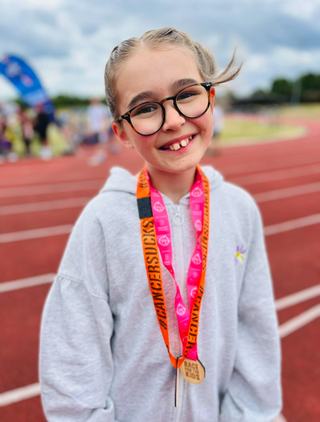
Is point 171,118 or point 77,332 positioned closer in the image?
point 171,118

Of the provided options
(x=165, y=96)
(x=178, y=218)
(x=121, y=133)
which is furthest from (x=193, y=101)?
(x=178, y=218)

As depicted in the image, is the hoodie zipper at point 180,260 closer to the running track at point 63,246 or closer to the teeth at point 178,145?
the teeth at point 178,145

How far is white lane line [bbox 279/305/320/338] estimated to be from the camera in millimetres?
2809

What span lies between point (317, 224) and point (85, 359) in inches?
187

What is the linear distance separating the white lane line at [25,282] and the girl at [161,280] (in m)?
2.58

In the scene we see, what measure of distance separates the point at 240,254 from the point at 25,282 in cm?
296

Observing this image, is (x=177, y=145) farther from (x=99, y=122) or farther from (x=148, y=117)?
(x=99, y=122)

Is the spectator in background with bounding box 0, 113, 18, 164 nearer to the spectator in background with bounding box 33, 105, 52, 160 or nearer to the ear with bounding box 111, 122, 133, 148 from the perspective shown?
the spectator in background with bounding box 33, 105, 52, 160

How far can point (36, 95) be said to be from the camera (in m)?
11.2

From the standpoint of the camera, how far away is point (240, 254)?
1.23 m

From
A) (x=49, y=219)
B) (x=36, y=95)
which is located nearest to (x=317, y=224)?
(x=49, y=219)

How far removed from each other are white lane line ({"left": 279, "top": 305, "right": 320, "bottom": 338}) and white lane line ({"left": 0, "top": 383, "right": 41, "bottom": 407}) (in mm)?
1943

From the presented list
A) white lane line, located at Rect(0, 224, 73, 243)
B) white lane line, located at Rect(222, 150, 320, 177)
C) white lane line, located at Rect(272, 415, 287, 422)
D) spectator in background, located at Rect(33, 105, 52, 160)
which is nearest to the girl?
white lane line, located at Rect(272, 415, 287, 422)

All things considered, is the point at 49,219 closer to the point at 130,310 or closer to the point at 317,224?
the point at 317,224
